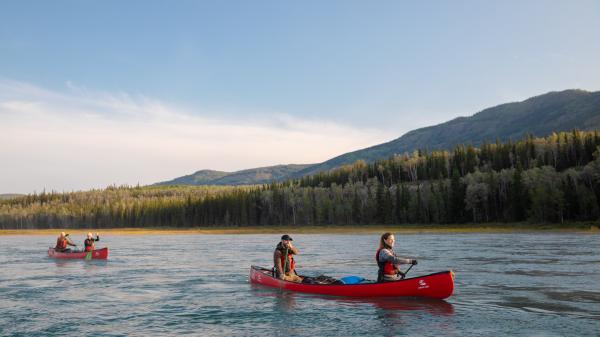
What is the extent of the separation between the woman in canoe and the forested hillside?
89109 mm

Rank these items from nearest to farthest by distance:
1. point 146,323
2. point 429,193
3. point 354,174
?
point 146,323, point 429,193, point 354,174

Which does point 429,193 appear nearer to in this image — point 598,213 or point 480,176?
point 480,176

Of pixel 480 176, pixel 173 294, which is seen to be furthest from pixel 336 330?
pixel 480 176

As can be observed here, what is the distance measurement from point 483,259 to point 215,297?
2637 centimetres

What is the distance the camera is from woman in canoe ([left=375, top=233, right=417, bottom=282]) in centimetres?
2352

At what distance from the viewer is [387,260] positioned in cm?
2391

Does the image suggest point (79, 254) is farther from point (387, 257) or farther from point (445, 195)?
point (445, 195)

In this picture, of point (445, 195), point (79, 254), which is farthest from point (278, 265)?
point (445, 195)

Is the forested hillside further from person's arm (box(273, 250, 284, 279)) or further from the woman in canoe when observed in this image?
the woman in canoe

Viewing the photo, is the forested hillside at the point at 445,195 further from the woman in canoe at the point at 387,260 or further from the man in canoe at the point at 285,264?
the woman in canoe at the point at 387,260

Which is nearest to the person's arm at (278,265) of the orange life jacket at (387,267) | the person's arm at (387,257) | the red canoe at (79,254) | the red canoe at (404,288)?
the red canoe at (404,288)

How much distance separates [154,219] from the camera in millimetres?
193875

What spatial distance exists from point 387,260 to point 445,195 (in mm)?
110164

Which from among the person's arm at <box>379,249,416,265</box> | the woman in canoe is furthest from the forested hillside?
the person's arm at <box>379,249,416,265</box>
